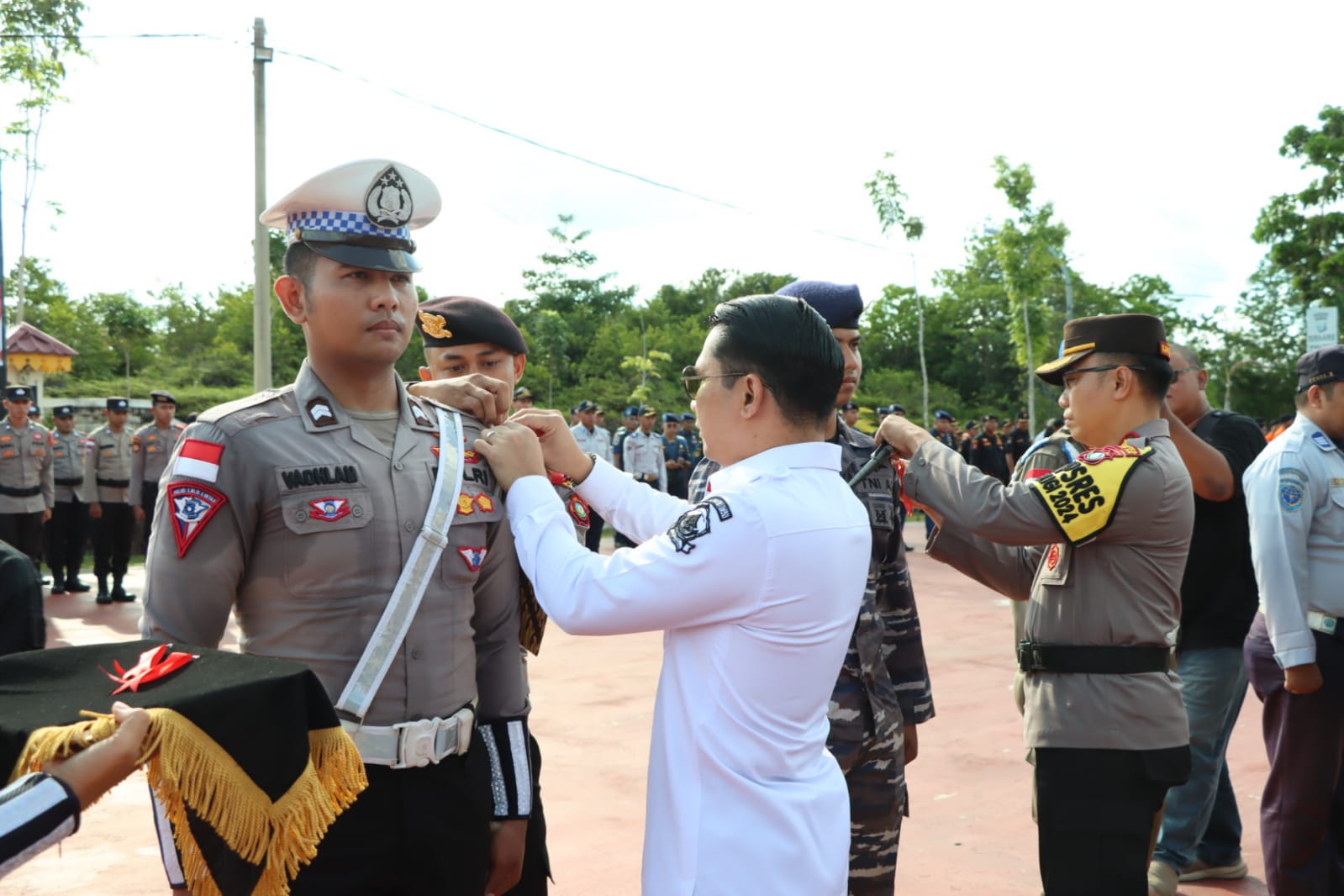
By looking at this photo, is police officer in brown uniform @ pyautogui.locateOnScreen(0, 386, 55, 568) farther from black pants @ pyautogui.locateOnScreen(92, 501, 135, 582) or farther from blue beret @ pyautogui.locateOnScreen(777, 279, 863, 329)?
blue beret @ pyautogui.locateOnScreen(777, 279, 863, 329)

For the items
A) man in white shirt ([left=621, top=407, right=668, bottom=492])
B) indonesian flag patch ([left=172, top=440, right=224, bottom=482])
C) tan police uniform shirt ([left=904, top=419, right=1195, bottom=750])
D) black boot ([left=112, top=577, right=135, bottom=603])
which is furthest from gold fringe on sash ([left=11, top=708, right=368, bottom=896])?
man in white shirt ([left=621, top=407, right=668, bottom=492])

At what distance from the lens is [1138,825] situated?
3.00 meters

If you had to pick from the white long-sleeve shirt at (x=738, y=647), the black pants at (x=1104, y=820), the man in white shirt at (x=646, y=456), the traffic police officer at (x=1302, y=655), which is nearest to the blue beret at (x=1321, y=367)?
the traffic police officer at (x=1302, y=655)

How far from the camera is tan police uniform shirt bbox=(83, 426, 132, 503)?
11.4m

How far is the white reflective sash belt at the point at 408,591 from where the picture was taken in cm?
203

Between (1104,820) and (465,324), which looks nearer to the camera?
(1104,820)

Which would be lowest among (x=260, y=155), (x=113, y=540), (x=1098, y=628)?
(x=113, y=540)

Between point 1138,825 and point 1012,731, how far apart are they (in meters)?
3.28

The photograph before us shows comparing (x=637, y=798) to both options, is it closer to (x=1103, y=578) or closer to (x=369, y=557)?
(x=1103, y=578)

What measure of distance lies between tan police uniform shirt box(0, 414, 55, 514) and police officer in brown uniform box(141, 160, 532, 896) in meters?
9.78

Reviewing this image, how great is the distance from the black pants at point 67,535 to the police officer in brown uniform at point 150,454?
3.12 feet

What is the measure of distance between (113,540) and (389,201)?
1042 cm

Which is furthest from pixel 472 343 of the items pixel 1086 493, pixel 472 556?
pixel 1086 493

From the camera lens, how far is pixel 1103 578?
3.05 meters
